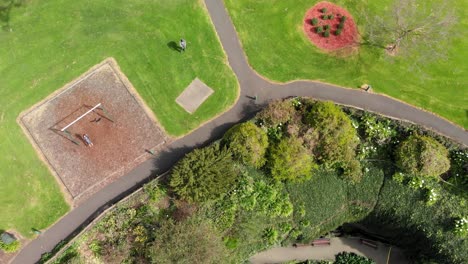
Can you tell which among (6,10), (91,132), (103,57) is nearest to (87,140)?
(91,132)

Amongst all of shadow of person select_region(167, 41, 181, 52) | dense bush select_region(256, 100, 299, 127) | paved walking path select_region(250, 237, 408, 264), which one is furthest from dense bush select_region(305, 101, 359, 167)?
shadow of person select_region(167, 41, 181, 52)

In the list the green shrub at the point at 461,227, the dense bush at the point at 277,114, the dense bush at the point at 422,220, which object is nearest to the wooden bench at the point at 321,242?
the dense bush at the point at 422,220

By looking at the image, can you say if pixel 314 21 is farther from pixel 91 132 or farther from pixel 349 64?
pixel 91 132

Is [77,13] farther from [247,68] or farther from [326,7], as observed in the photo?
[326,7]

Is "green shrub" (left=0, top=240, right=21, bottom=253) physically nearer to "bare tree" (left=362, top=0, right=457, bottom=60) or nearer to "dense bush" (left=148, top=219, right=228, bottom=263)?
"dense bush" (left=148, top=219, right=228, bottom=263)

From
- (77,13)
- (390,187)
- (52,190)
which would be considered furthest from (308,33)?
(52,190)
